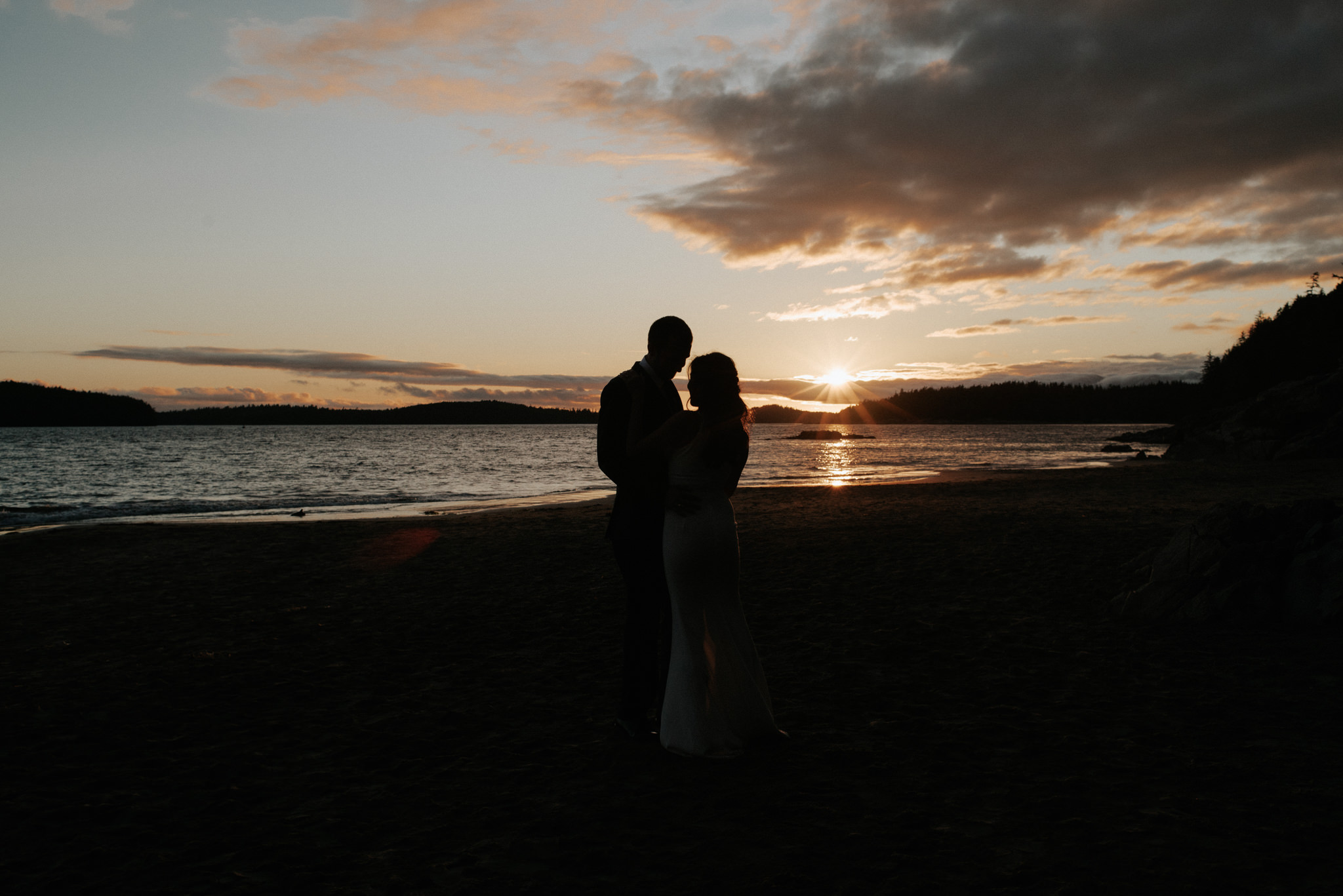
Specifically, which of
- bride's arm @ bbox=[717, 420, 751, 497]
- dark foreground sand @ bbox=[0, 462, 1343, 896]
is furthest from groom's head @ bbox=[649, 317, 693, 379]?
dark foreground sand @ bbox=[0, 462, 1343, 896]

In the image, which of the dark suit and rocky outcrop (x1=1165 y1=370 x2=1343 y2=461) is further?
rocky outcrop (x1=1165 y1=370 x2=1343 y2=461)

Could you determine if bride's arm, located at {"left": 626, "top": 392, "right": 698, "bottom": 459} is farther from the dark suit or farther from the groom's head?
the groom's head

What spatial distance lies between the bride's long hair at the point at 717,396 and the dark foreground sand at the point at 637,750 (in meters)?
1.98

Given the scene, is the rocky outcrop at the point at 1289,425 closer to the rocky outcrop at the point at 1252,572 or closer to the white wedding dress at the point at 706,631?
the rocky outcrop at the point at 1252,572

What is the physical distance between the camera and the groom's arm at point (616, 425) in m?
4.73

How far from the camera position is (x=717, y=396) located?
469cm

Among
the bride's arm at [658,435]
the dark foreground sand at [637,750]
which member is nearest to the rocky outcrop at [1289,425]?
the dark foreground sand at [637,750]

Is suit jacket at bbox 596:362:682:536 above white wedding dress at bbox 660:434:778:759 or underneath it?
above

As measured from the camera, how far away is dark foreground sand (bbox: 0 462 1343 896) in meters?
3.51

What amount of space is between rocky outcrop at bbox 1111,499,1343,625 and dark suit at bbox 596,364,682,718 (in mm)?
5850

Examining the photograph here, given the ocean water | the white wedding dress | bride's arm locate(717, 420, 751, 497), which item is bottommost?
the ocean water

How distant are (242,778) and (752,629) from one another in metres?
4.95

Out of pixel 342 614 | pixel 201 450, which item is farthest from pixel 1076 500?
pixel 201 450

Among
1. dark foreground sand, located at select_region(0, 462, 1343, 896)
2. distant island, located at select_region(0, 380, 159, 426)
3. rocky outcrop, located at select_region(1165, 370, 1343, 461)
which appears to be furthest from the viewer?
distant island, located at select_region(0, 380, 159, 426)
